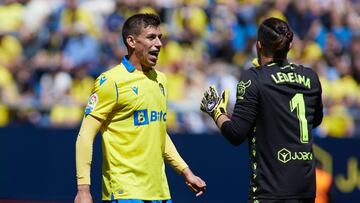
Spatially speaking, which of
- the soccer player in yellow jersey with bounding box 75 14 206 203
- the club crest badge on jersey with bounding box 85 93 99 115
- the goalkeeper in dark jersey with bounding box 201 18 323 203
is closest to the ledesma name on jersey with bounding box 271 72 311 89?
the goalkeeper in dark jersey with bounding box 201 18 323 203

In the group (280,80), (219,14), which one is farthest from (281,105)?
(219,14)

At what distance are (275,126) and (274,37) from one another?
1.95 ft

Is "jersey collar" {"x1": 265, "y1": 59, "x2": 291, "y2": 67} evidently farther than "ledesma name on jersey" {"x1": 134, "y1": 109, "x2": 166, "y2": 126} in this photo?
No

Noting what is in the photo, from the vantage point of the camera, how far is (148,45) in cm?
604

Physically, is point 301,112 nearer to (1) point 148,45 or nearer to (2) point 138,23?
(1) point 148,45

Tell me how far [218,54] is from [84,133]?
7538mm

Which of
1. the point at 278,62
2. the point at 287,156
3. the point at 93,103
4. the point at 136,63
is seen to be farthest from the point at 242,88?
the point at 93,103

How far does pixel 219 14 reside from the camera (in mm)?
13539

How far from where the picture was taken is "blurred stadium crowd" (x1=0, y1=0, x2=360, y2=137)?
1223cm

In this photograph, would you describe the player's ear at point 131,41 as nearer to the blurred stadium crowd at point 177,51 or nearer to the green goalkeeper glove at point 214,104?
the green goalkeeper glove at point 214,104

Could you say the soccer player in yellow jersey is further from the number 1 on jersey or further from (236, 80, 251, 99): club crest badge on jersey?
the number 1 on jersey

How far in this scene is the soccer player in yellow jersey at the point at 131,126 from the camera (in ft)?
19.2

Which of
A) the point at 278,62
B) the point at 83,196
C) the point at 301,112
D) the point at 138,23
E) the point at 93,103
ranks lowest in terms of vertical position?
the point at 83,196

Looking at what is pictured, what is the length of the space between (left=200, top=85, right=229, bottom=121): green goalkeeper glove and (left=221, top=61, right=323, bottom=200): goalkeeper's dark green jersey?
0.21 m
